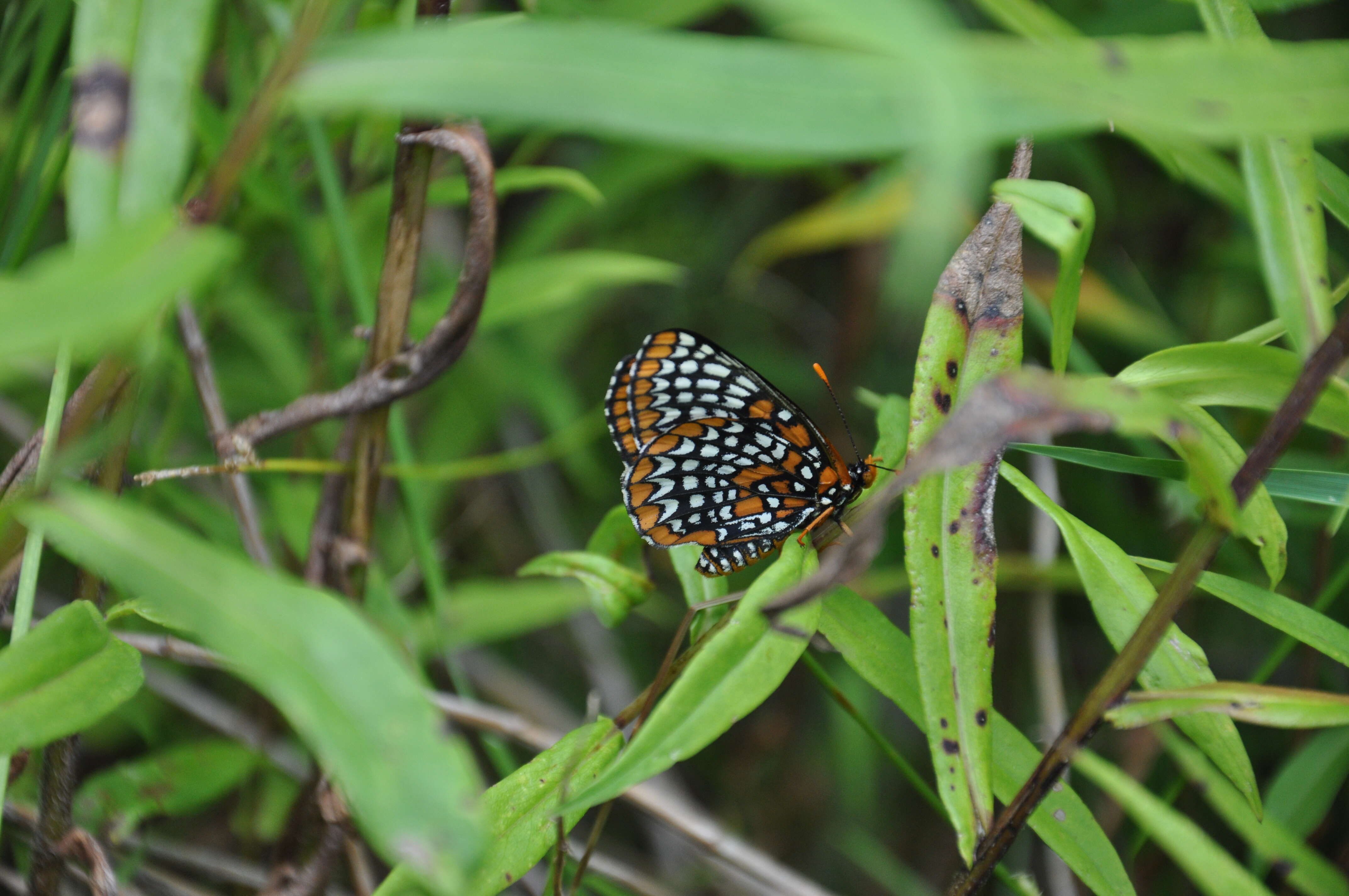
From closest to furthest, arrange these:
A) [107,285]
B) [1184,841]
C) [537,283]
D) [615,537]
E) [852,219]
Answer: [107,285], [1184,841], [615,537], [537,283], [852,219]

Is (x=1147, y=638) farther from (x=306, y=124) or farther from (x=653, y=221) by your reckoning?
(x=653, y=221)

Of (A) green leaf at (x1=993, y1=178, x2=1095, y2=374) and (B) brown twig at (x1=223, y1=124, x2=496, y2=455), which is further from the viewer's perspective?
(B) brown twig at (x1=223, y1=124, x2=496, y2=455)

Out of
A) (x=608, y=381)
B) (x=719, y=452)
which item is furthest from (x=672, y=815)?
(x=608, y=381)

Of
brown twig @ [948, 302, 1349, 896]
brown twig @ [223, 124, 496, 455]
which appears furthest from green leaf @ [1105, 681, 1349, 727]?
brown twig @ [223, 124, 496, 455]

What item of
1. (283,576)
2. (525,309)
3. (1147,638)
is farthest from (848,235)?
(283,576)

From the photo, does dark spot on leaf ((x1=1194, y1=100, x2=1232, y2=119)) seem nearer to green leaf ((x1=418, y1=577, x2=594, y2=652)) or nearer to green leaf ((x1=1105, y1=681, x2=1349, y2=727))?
green leaf ((x1=1105, y1=681, x2=1349, y2=727))

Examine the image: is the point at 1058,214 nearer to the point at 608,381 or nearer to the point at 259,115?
the point at 259,115

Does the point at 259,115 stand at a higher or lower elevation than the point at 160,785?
higher

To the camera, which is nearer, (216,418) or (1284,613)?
(1284,613)
